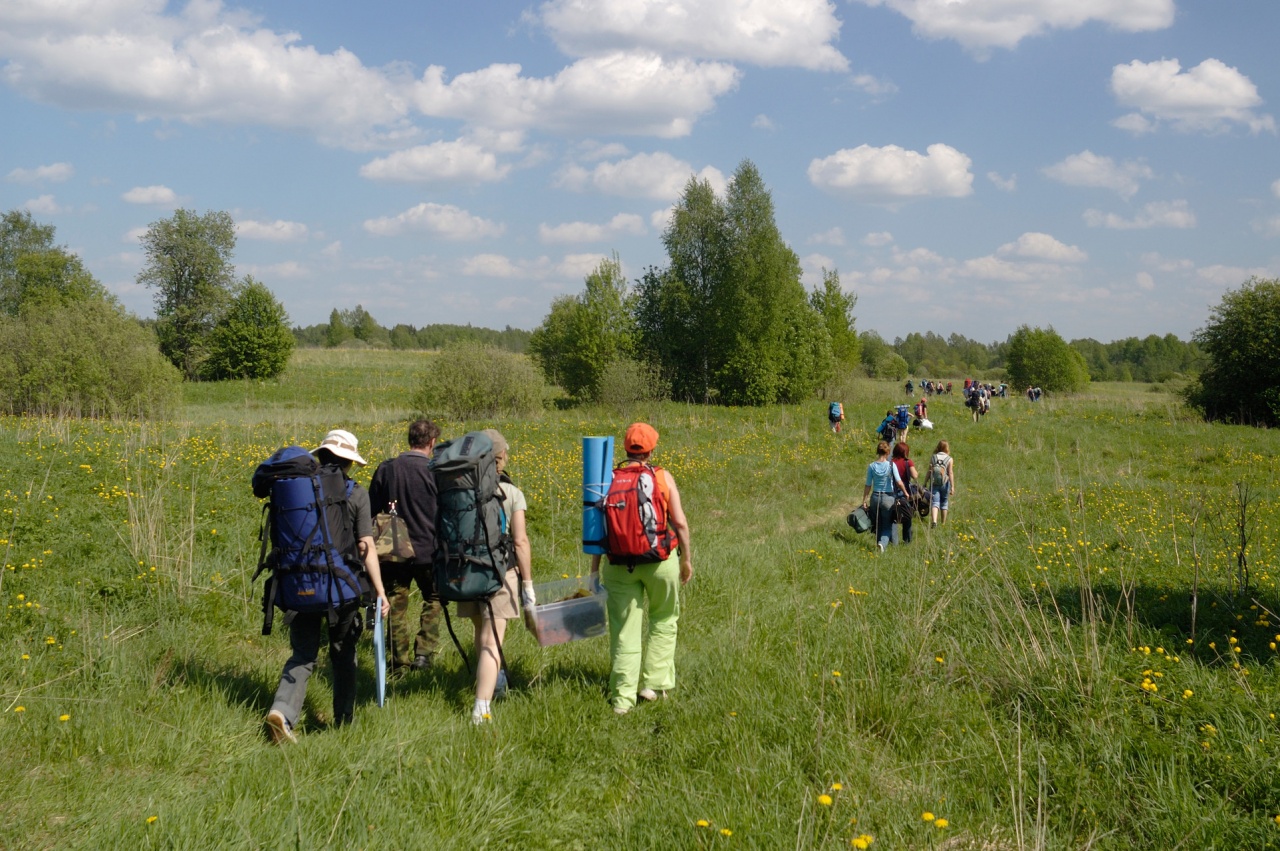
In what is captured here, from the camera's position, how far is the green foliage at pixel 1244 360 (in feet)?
107

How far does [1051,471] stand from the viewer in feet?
69.4

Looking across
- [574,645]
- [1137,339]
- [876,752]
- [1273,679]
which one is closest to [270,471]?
[574,645]

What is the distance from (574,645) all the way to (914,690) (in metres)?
2.76

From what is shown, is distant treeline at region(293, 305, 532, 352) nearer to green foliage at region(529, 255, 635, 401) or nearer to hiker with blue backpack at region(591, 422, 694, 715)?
green foliage at region(529, 255, 635, 401)

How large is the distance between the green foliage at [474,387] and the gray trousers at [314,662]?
79.2ft

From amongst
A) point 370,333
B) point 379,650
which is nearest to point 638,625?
point 379,650

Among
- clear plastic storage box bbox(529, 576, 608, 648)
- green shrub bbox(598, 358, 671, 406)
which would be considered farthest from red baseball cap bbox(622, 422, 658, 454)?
green shrub bbox(598, 358, 671, 406)

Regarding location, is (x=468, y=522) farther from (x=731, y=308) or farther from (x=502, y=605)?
(x=731, y=308)

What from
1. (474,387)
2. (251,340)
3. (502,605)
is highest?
(251,340)

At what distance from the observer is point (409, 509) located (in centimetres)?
627

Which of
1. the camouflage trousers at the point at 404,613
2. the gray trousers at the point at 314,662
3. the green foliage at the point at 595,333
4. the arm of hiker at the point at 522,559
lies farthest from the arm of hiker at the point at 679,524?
the green foliage at the point at 595,333

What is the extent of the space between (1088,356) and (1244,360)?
122564mm

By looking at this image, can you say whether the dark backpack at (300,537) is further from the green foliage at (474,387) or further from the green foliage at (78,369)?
the green foliage at (474,387)

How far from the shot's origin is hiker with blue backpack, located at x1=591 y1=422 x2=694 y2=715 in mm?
4957
